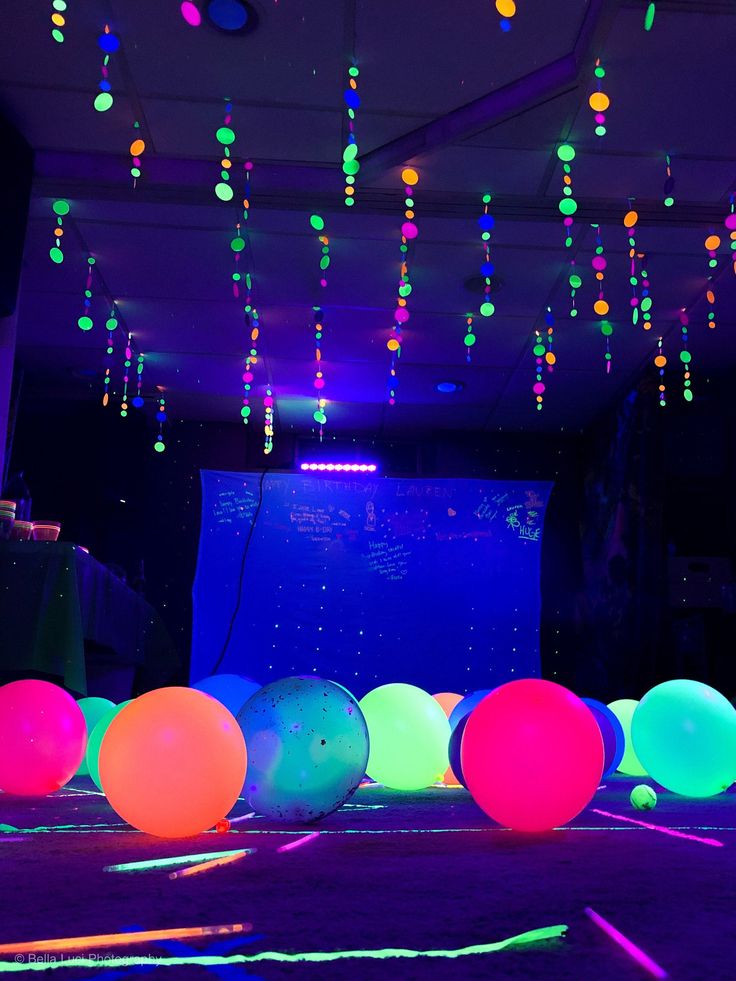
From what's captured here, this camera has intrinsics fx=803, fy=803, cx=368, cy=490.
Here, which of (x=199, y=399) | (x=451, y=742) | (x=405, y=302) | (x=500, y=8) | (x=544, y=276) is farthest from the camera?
(x=199, y=399)

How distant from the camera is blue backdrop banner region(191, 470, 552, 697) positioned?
611 cm

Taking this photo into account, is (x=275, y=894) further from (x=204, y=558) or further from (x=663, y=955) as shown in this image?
(x=204, y=558)

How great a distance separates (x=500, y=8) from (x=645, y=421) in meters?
3.71

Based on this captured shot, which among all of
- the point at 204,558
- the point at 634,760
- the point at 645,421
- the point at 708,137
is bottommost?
the point at 634,760

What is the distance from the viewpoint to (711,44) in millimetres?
2805

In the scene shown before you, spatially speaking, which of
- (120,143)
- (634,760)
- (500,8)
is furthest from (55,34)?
(634,760)

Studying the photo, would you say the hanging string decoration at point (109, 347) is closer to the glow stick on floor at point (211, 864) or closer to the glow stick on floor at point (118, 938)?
the glow stick on floor at point (211, 864)

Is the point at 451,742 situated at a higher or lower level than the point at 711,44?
lower

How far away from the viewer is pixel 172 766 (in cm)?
152

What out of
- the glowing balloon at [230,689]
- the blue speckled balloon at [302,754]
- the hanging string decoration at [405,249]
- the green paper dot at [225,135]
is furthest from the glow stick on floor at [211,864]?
the hanging string decoration at [405,249]

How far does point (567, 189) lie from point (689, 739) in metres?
2.39

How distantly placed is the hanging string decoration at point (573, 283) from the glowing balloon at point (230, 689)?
255 cm

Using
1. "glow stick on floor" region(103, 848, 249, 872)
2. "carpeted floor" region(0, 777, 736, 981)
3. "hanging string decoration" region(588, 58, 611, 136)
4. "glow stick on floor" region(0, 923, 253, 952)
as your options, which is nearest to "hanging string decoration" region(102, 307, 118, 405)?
"hanging string decoration" region(588, 58, 611, 136)

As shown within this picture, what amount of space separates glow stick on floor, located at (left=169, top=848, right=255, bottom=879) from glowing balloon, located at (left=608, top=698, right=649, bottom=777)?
71.3 inches
